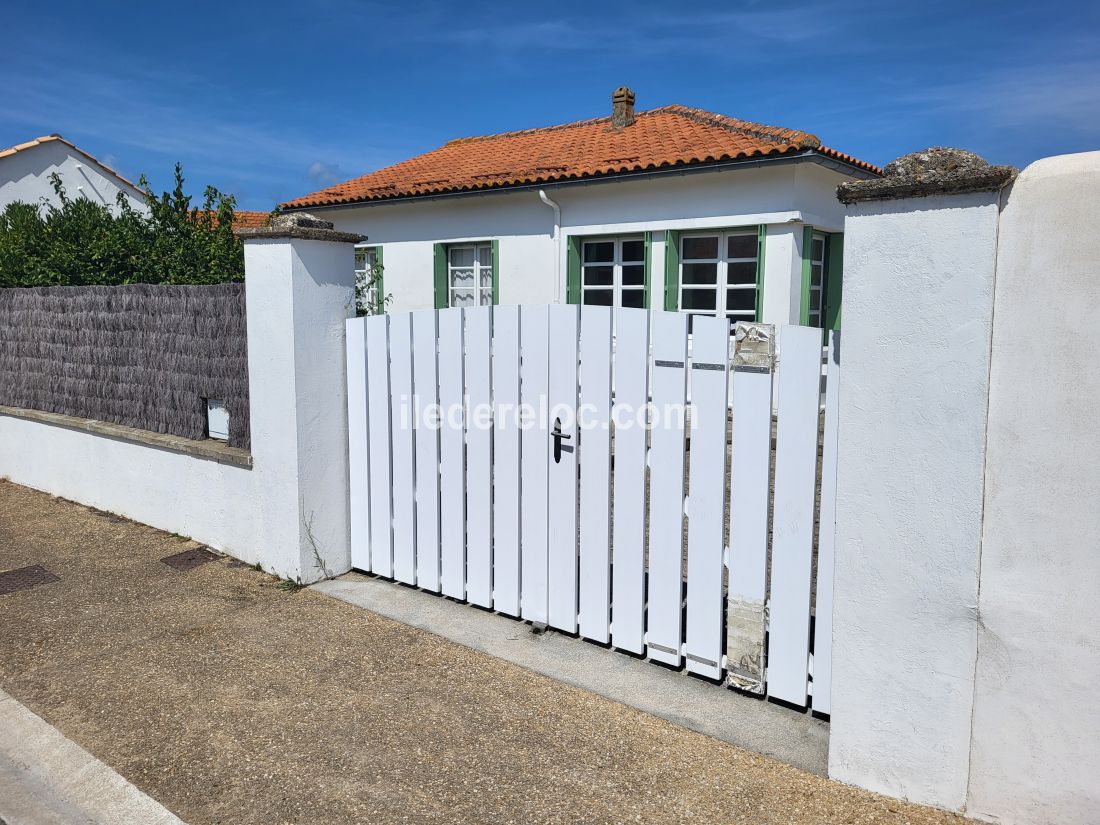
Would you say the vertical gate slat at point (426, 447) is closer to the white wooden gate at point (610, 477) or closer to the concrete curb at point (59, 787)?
the white wooden gate at point (610, 477)

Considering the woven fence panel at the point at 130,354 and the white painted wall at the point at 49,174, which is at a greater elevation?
the white painted wall at the point at 49,174

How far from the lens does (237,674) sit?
3.96 m

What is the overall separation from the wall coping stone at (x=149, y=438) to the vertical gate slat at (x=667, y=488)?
3.13 metres

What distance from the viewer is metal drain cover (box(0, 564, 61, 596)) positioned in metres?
5.27

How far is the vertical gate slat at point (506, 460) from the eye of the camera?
4328 mm

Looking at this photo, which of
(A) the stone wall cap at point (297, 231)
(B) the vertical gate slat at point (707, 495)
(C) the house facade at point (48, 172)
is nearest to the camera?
(B) the vertical gate slat at point (707, 495)

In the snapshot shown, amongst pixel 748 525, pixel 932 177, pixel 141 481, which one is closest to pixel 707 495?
pixel 748 525

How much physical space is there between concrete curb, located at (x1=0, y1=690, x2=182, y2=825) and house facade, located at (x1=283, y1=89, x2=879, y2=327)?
8.50 m

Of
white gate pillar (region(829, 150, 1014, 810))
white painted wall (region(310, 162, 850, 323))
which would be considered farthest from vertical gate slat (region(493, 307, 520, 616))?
white painted wall (region(310, 162, 850, 323))

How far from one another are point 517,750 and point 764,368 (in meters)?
1.91

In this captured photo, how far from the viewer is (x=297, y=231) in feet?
16.1

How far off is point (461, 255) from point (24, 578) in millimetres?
9292

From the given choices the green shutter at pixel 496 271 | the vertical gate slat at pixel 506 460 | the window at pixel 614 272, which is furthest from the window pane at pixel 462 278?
the vertical gate slat at pixel 506 460

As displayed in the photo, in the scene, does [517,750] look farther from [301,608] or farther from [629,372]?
[301,608]
